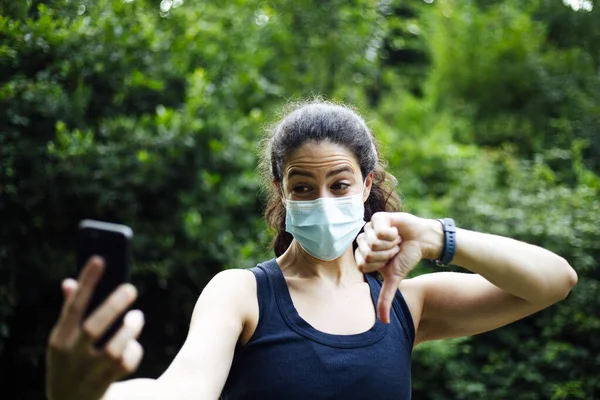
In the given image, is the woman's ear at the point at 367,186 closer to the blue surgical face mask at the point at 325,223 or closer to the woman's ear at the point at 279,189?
the blue surgical face mask at the point at 325,223

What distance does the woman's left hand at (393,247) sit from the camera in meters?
1.93

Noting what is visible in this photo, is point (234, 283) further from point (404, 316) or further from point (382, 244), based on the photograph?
point (404, 316)

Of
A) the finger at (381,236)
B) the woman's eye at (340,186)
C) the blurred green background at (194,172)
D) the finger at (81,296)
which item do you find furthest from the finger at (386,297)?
the blurred green background at (194,172)

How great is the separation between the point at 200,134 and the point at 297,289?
3.07 metres

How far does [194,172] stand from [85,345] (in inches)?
159

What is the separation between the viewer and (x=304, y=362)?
2.05 meters

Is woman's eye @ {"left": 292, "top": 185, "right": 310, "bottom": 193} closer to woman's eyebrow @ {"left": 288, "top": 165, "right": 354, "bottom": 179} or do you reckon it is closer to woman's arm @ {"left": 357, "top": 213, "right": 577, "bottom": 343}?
woman's eyebrow @ {"left": 288, "top": 165, "right": 354, "bottom": 179}

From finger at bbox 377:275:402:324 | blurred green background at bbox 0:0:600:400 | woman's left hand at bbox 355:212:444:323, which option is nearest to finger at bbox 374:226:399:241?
woman's left hand at bbox 355:212:444:323

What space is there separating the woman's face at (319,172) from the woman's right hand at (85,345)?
115 cm

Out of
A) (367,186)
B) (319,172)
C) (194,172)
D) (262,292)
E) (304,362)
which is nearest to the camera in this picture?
(304,362)

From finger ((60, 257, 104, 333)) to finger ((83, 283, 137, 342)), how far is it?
0.03 metres

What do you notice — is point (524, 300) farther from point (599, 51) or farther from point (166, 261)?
point (599, 51)

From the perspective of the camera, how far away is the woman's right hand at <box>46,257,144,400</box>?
47.3 inches

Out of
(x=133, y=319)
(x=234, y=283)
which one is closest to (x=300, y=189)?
(x=234, y=283)
